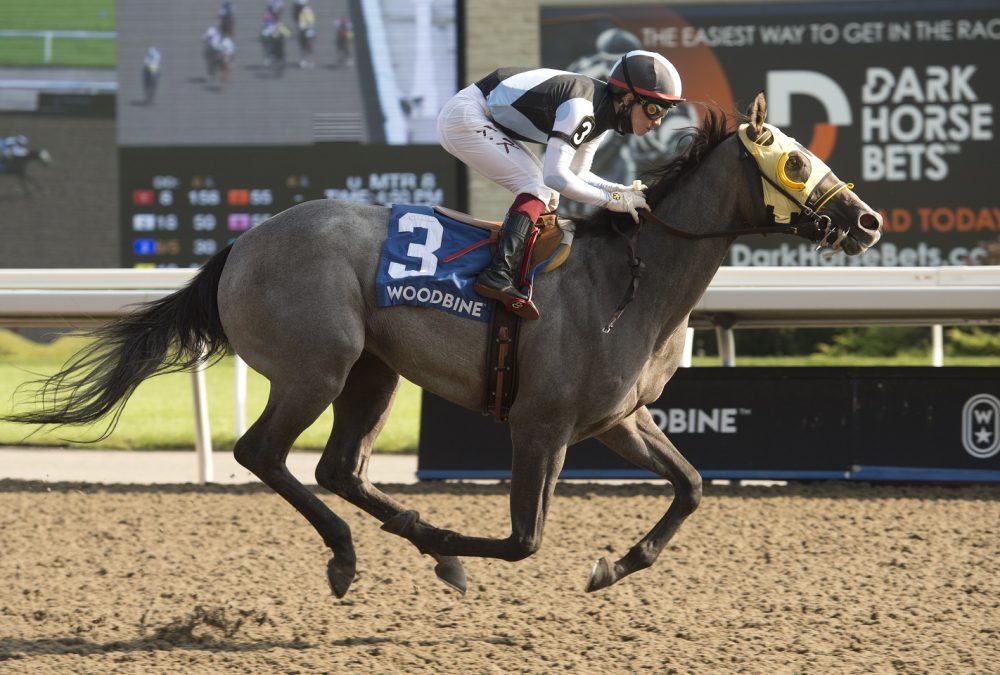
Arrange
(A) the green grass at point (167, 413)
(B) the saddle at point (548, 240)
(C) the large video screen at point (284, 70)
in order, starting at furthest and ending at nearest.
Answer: (C) the large video screen at point (284, 70), (A) the green grass at point (167, 413), (B) the saddle at point (548, 240)

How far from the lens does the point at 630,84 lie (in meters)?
4.17

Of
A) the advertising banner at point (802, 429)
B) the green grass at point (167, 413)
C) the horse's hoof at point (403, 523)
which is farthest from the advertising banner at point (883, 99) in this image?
the horse's hoof at point (403, 523)

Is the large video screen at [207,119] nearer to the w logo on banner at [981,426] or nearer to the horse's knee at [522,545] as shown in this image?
the w logo on banner at [981,426]

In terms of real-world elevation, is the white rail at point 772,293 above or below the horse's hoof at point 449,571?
above

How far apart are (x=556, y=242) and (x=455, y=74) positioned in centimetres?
711

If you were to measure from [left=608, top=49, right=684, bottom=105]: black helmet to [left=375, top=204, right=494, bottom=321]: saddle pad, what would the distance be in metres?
0.68

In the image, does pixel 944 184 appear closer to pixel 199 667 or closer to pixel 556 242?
pixel 556 242

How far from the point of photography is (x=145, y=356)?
14.7ft

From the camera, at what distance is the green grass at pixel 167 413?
384 inches

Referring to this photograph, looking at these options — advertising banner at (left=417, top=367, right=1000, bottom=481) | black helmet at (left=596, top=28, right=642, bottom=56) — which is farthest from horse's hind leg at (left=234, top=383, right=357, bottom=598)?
black helmet at (left=596, top=28, right=642, bottom=56)

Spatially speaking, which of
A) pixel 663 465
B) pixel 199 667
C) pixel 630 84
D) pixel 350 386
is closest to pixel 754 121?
pixel 630 84

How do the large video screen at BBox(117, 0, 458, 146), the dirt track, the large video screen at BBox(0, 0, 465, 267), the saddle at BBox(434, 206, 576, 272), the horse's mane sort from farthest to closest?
the large video screen at BBox(117, 0, 458, 146) < the large video screen at BBox(0, 0, 465, 267) < the horse's mane < the saddle at BBox(434, 206, 576, 272) < the dirt track

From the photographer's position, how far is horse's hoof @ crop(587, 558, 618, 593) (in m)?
4.26

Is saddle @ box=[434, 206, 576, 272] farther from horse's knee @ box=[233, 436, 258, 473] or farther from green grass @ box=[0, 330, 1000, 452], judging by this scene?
green grass @ box=[0, 330, 1000, 452]
